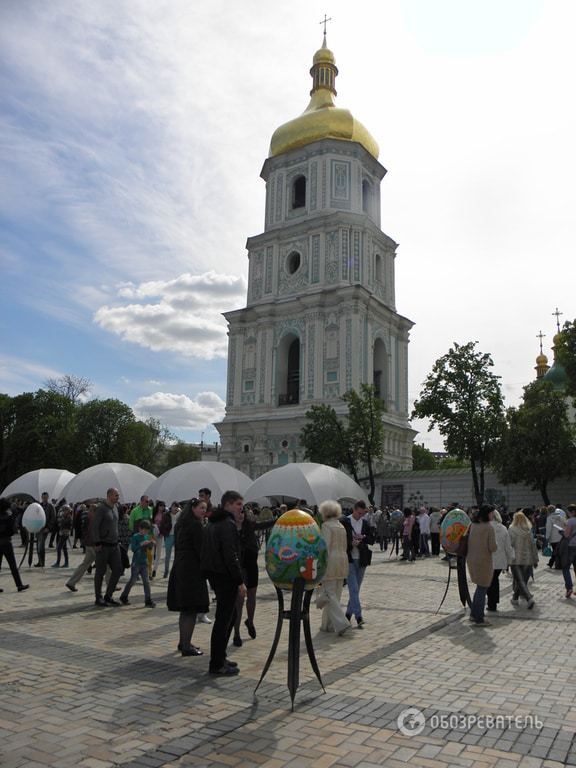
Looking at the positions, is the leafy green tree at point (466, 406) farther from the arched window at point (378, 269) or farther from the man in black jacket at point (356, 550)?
the man in black jacket at point (356, 550)

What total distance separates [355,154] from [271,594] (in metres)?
42.7

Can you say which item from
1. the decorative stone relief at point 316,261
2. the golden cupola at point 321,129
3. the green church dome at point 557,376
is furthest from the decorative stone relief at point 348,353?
the green church dome at point 557,376

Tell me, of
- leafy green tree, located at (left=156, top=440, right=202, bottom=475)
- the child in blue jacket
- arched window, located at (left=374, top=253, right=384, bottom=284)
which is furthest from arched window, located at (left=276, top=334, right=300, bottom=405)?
the child in blue jacket

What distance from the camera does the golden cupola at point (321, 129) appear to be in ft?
164

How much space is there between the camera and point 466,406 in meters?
33.8

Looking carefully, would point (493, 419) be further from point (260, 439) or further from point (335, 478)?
point (260, 439)

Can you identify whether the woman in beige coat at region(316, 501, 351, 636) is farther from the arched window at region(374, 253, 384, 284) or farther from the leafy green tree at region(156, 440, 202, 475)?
the leafy green tree at region(156, 440, 202, 475)

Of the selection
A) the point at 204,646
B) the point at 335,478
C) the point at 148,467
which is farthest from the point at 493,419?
the point at 148,467

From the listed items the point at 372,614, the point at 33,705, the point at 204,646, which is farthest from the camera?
the point at 372,614

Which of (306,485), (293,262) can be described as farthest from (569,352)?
(293,262)

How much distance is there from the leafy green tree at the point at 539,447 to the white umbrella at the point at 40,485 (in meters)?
21.2

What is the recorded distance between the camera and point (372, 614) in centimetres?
1068

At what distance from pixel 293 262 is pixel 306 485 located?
95.4 feet

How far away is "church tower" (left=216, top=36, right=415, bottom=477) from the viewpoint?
146 ft
